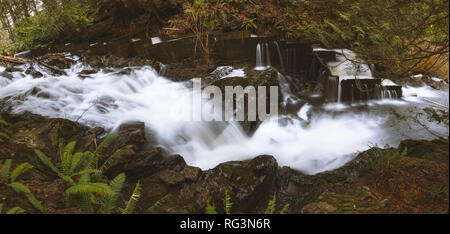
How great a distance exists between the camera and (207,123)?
6.52m

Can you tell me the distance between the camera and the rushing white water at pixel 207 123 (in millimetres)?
5699

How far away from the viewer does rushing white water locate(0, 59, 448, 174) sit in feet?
18.7

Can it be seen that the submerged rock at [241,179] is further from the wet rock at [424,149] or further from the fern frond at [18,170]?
the fern frond at [18,170]

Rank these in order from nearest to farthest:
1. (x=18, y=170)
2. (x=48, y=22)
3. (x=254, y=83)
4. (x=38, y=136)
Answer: (x=18, y=170) < (x=38, y=136) < (x=254, y=83) < (x=48, y=22)

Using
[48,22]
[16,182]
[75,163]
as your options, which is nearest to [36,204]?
[16,182]

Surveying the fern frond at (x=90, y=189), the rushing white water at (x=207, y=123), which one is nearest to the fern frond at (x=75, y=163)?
the fern frond at (x=90, y=189)

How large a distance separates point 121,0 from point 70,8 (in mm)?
2167

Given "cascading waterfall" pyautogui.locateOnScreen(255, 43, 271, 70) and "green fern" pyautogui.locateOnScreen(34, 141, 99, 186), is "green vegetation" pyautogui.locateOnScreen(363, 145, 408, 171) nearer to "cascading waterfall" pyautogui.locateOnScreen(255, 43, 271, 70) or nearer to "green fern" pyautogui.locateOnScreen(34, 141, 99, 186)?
"green fern" pyautogui.locateOnScreen(34, 141, 99, 186)

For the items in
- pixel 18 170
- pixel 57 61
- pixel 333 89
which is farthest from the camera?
pixel 57 61

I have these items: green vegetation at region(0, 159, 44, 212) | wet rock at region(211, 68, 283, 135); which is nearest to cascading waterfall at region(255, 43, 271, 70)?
wet rock at region(211, 68, 283, 135)

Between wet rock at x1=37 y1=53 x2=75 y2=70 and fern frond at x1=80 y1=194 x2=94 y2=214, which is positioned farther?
wet rock at x1=37 y1=53 x2=75 y2=70

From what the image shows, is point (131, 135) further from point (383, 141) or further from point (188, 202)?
point (383, 141)

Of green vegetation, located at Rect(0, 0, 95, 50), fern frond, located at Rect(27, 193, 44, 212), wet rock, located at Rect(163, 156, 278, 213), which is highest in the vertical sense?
green vegetation, located at Rect(0, 0, 95, 50)

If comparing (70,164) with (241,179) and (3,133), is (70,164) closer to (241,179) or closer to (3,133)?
(3,133)
